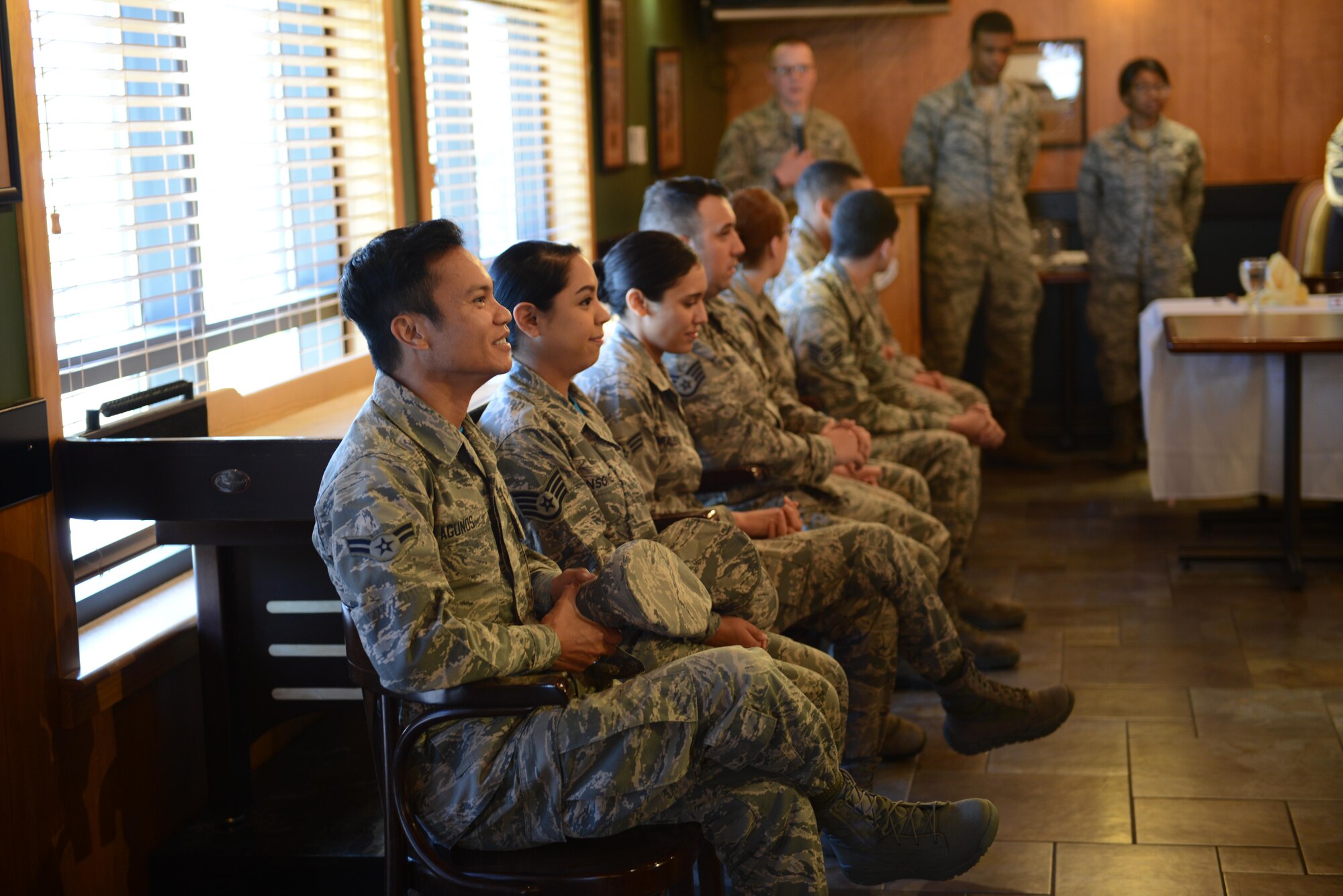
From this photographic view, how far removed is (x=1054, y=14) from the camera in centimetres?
677

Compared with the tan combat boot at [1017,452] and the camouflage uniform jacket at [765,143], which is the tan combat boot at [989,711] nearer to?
the tan combat boot at [1017,452]

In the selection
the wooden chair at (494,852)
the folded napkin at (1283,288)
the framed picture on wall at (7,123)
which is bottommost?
the wooden chair at (494,852)

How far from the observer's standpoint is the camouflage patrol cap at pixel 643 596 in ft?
5.80

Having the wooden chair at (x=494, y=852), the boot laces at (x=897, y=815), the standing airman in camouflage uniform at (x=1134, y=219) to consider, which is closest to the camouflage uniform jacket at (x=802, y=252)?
the standing airman in camouflage uniform at (x=1134, y=219)

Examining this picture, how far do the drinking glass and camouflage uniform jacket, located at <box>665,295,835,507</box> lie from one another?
2.12 m

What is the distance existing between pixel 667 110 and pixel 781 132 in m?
0.52

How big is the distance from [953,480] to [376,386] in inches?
93.9

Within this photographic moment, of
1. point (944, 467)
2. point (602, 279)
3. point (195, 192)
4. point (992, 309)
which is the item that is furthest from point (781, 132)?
point (195, 192)

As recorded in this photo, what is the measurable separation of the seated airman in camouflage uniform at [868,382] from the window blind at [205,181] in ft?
3.96

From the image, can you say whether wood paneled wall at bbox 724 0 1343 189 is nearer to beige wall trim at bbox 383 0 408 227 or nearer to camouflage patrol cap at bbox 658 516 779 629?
beige wall trim at bbox 383 0 408 227

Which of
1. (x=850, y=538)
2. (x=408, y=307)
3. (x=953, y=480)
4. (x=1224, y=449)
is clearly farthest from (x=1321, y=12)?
(x=408, y=307)

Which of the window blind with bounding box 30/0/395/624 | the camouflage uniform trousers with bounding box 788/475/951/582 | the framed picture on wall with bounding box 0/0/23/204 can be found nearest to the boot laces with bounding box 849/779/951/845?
the camouflage uniform trousers with bounding box 788/475/951/582

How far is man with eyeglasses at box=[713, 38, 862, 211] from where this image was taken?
6125 millimetres

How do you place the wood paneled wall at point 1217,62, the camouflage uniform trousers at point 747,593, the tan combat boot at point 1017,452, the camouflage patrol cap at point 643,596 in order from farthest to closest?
1. the wood paneled wall at point 1217,62
2. the tan combat boot at point 1017,452
3. the camouflage uniform trousers at point 747,593
4. the camouflage patrol cap at point 643,596
